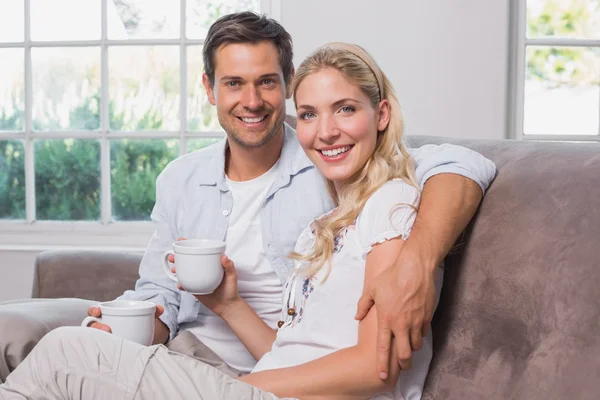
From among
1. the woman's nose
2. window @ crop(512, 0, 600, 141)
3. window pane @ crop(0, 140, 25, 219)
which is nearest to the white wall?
window @ crop(512, 0, 600, 141)

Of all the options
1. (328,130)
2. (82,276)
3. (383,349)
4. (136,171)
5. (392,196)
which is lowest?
(82,276)

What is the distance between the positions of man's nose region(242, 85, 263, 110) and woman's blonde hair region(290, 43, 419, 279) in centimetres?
29

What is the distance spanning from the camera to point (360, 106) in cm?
148

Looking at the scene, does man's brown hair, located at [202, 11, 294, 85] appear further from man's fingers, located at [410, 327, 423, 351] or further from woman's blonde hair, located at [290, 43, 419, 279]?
man's fingers, located at [410, 327, 423, 351]

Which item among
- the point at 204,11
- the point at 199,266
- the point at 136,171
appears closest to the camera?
the point at 199,266

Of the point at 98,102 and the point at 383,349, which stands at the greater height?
the point at 98,102

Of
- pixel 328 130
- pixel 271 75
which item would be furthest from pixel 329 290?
pixel 271 75

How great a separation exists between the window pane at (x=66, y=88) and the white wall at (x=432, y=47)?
97 centimetres

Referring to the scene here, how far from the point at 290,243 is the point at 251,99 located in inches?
13.7

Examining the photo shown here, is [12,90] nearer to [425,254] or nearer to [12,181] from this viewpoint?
[12,181]

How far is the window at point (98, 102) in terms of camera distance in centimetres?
339

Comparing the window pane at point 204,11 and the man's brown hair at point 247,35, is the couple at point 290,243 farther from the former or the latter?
the window pane at point 204,11

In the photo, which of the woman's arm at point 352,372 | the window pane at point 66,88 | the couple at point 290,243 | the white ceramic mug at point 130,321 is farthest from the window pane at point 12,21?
the woman's arm at point 352,372

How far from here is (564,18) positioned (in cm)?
338
